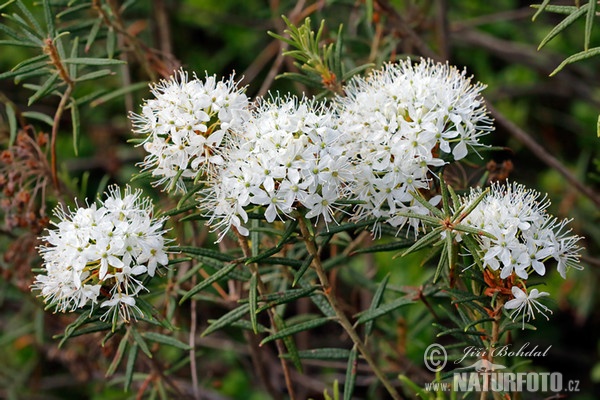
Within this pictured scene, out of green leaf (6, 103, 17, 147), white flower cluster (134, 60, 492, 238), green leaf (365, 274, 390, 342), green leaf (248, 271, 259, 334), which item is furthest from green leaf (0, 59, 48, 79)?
green leaf (365, 274, 390, 342)

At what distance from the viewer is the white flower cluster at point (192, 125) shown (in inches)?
94.0

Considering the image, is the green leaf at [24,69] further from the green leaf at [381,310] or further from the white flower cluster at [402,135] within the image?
the green leaf at [381,310]

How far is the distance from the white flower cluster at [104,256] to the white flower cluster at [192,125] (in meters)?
0.22

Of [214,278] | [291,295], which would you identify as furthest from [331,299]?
[214,278]

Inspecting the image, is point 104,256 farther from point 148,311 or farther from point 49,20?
point 49,20

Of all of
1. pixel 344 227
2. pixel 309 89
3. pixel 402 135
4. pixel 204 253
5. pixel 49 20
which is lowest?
pixel 204 253

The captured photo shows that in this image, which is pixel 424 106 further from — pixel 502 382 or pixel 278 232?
pixel 502 382

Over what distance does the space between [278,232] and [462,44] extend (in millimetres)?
3739

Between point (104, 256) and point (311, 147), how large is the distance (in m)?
0.80

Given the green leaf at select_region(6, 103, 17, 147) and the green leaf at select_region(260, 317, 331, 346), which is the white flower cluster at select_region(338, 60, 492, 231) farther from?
the green leaf at select_region(6, 103, 17, 147)

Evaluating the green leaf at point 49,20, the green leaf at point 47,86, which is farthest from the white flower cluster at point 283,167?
the green leaf at point 49,20

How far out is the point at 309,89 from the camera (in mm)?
4895

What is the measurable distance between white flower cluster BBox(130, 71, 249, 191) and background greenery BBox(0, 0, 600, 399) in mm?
1265

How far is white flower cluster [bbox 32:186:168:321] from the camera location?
2361 millimetres
